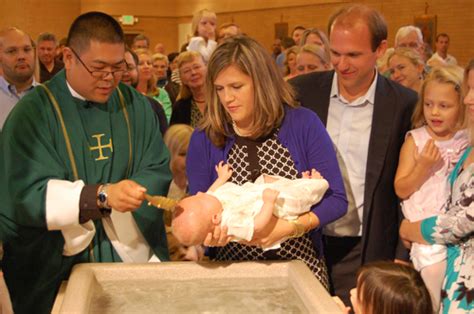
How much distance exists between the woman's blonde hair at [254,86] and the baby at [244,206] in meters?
0.27

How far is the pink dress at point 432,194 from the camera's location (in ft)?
11.8

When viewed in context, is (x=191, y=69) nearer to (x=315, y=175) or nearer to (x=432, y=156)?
(x=432, y=156)

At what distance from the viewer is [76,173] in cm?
300

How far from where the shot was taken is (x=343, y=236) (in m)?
3.54

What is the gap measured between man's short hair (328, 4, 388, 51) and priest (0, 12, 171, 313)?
1.17 metres

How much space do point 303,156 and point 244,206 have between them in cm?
49

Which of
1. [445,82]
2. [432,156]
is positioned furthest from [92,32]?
[445,82]

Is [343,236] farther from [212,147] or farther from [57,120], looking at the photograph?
[57,120]

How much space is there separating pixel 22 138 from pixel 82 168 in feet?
0.93

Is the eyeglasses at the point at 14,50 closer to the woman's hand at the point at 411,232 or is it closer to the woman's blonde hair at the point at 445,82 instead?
the woman's blonde hair at the point at 445,82

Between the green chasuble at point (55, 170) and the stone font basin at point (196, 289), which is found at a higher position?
the green chasuble at point (55, 170)

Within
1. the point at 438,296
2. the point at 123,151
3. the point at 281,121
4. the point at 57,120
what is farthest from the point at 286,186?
the point at 438,296

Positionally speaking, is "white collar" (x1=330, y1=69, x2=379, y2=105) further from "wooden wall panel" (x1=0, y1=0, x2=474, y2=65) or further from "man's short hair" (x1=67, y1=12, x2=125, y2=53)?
"wooden wall panel" (x1=0, y1=0, x2=474, y2=65)

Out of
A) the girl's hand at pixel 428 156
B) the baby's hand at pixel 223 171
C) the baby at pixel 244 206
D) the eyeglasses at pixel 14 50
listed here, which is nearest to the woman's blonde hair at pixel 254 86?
the baby's hand at pixel 223 171
